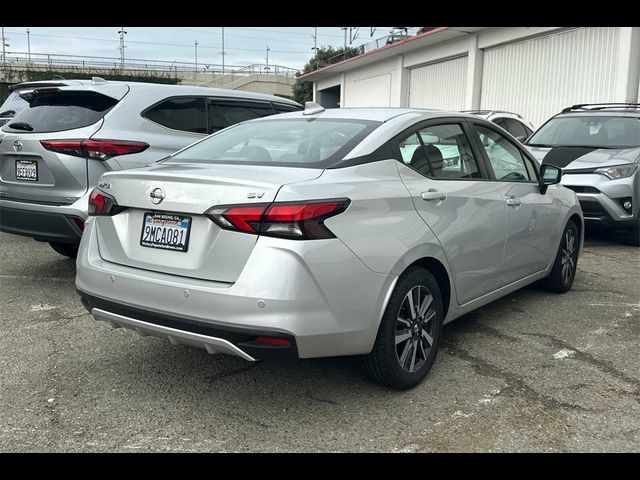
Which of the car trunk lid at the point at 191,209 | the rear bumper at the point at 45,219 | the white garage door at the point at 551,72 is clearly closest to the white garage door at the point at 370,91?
the white garage door at the point at 551,72

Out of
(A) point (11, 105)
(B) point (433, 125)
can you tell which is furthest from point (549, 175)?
(A) point (11, 105)

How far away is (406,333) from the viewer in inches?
130

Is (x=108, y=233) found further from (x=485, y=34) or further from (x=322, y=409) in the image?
(x=485, y=34)

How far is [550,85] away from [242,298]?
1485cm

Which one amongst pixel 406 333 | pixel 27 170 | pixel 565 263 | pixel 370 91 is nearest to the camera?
pixel 406 333

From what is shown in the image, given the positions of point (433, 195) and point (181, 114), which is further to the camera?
point (181, 114)

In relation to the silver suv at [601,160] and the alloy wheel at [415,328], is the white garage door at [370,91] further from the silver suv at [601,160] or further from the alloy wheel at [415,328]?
the alloy wheel at [415,328]

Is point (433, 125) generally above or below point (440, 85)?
below

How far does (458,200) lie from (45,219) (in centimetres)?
321

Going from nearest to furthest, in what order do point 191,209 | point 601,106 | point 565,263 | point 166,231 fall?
point 191,209 → point 166,231 → point 565,263 → point 601,106

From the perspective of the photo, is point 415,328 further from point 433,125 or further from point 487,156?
point 487,156
